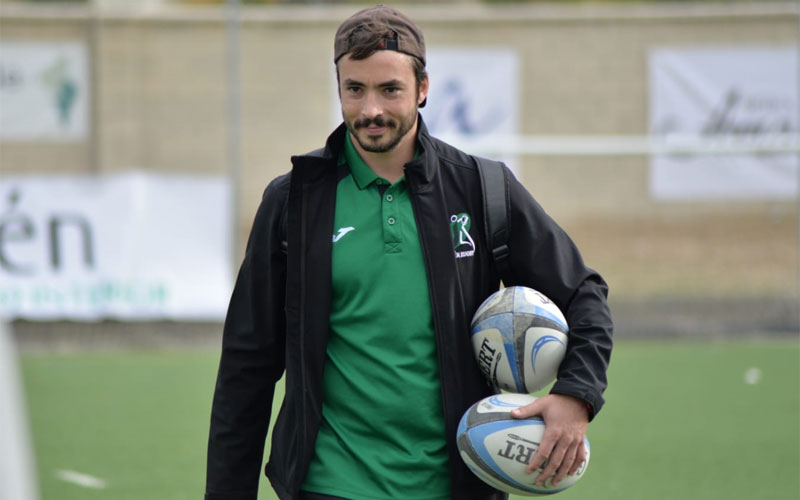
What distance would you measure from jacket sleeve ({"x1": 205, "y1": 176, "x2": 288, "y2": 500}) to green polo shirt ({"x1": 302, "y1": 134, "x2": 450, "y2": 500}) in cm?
20

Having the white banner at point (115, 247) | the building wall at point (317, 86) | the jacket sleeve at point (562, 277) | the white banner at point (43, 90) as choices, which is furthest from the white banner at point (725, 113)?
the jacket sleeve at point (562, 277)

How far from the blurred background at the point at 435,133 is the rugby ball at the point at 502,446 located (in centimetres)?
1088

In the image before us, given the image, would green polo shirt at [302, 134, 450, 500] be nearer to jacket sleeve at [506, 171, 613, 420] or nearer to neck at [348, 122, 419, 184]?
neck at [348, 122, 419, 184]

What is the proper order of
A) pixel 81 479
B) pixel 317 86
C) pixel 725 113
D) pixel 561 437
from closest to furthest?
pixel 561 437, pixel 81 479, pixel 725 113, pixel 317 86

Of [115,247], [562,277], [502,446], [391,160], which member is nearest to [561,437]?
[502,446]

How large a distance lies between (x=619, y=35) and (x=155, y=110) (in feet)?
24.0

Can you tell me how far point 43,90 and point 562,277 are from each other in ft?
53.2

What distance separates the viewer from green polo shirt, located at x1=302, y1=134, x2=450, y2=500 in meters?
3.27

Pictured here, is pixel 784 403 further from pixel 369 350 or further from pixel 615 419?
pixel 369 350

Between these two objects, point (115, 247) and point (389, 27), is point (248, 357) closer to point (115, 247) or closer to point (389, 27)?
point (389, 27)

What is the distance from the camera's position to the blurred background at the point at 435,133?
14.6m

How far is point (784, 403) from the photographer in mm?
10164

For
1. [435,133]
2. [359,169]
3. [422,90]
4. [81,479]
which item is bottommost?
[81,479]

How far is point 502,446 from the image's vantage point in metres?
3.18
